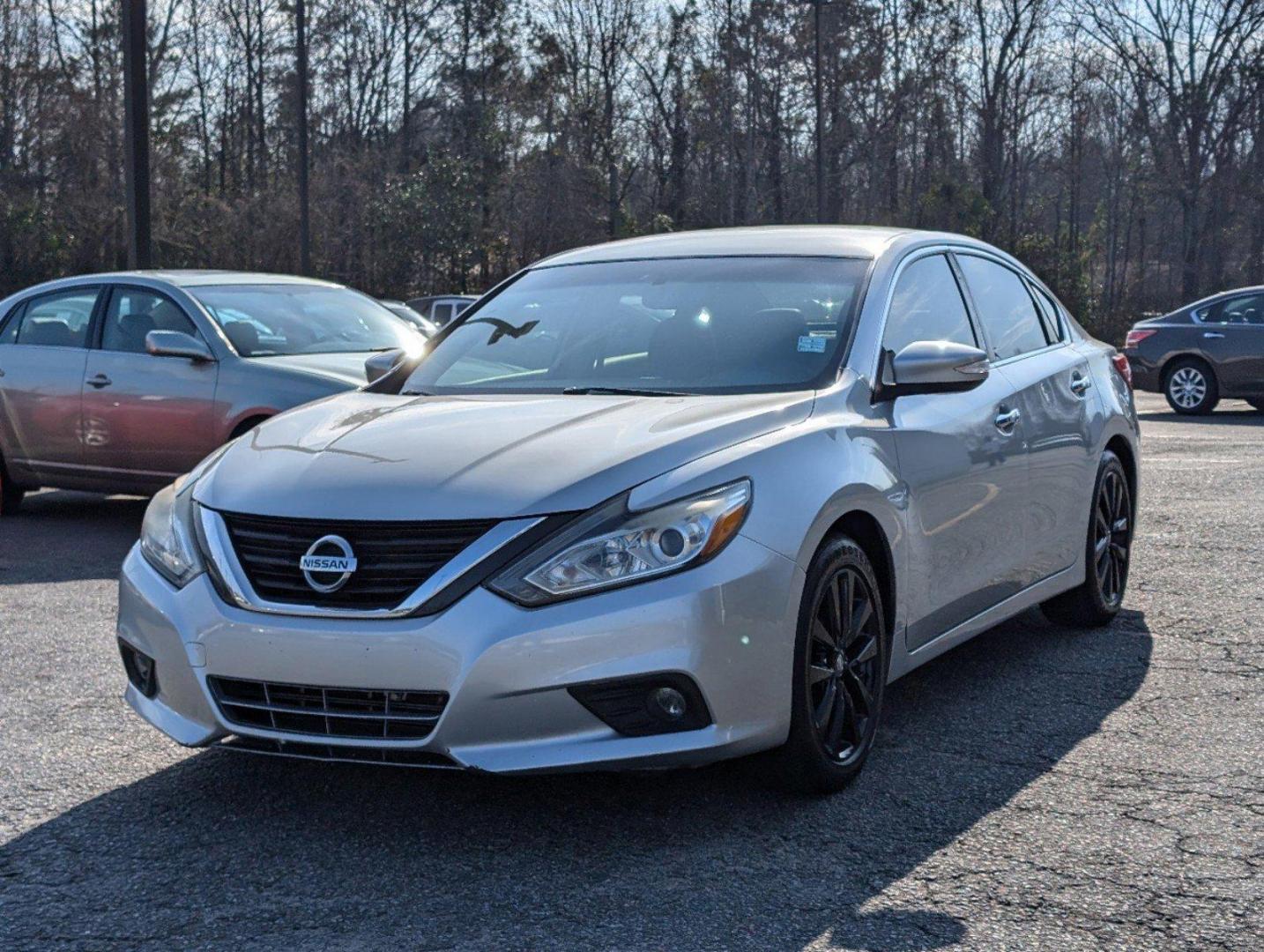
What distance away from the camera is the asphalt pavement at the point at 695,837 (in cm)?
331

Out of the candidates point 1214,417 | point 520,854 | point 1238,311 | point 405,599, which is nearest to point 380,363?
point 405,599

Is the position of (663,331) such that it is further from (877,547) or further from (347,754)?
(347,754)

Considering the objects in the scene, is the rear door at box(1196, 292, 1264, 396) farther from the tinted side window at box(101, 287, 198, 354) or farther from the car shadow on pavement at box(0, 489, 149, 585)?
the tinted side window at box(101, 287, 198, 354)

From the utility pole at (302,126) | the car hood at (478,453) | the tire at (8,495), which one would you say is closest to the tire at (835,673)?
the car hood at (478,453)

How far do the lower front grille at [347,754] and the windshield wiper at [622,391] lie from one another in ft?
4.55

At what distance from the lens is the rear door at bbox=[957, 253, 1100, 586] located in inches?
219

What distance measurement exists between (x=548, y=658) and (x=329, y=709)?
1.84ft

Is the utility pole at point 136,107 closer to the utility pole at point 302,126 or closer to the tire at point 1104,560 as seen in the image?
the tire at point 1104,560

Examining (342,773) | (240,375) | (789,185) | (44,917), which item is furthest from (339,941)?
(789,185)

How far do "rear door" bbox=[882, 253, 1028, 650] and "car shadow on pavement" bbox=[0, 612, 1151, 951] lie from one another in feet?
1.47

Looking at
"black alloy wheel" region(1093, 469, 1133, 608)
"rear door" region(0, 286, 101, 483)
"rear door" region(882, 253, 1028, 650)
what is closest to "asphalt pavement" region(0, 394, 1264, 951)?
"rear door" region(882, 253, 1028, 650)

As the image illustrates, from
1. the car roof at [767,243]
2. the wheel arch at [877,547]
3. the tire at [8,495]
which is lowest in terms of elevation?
the tire at [8,495]

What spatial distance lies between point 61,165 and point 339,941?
42973 mm

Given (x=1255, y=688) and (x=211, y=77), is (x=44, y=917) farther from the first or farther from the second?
(x=211, y=77)
